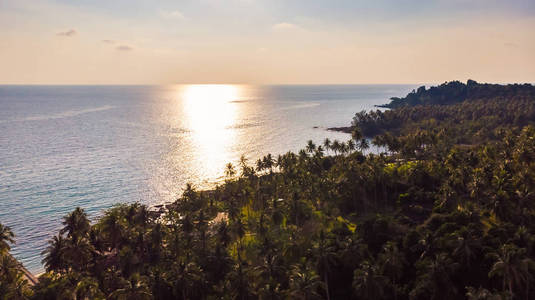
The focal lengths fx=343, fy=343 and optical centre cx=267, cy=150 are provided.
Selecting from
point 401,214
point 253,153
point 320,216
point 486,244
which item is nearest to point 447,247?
point 486,244

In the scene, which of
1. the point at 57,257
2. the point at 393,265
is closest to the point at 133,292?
the point at 57,257

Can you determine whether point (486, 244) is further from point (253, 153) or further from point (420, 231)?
point (253, 153)

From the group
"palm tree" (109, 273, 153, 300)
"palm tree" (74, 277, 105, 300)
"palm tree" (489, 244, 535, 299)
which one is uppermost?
"palm tree" (489, 244, 535, 299)

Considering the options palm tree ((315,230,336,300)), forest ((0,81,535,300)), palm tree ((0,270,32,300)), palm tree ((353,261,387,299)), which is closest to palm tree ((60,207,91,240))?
forest ((0,81,535,300))

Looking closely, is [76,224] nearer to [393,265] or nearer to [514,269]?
[393,265]

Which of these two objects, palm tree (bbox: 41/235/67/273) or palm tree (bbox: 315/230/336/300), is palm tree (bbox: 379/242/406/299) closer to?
palm tree (bbox: 315/230/336/300)

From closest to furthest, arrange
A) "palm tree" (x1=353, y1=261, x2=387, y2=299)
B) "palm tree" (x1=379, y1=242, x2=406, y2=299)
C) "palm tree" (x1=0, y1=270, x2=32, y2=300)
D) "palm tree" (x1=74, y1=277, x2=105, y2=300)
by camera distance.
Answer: "palm tree" (x1=0, y1=270, x2=32, y2=300)
"palm tree" (x1=353, y1=261, x2=387, y2=299)
"palm tree" (x1=74, y1=277, x2=105, y2=300)
"palm tree" (x1=379, y1=242, x2=406, y2=299)

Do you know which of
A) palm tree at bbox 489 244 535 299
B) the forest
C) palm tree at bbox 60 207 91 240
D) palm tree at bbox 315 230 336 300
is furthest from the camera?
palm tree at bbox 60 207 91 240

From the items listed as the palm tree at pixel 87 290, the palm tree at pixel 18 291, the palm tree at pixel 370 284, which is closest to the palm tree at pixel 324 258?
the palm tree at pixel 370 284

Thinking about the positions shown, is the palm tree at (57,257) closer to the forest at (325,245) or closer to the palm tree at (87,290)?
the forest at (325,245)
